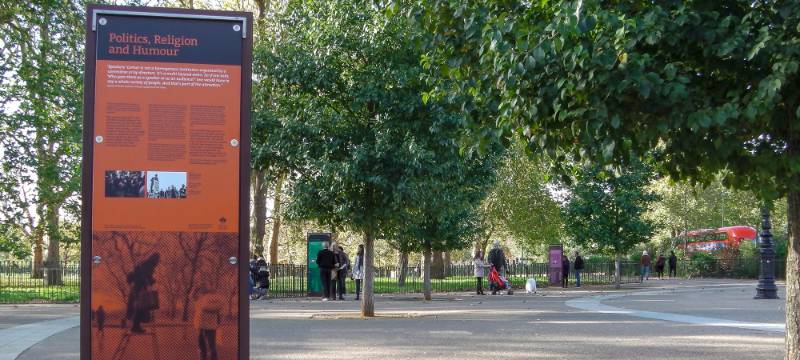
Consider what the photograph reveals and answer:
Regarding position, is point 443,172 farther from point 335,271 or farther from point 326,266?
point 335,271

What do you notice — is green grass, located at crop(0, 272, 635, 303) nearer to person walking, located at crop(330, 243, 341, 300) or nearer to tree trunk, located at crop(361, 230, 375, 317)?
person walking, located at crop(330, 243, 341, 300)

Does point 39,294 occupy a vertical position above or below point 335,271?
below

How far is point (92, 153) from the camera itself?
627 centimetres

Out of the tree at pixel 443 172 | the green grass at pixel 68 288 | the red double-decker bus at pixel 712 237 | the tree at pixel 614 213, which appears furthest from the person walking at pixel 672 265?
the tree at pixel 443 172

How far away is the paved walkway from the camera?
34.6 ft

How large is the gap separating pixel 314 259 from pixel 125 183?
19.6 metres

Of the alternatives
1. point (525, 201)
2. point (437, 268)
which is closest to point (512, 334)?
point (437, 268)

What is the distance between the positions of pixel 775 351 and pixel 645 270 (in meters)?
32.7

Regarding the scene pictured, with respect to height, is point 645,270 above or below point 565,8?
below

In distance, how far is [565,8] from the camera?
20.8 ft

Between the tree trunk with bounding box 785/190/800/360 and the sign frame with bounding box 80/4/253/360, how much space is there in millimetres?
4575

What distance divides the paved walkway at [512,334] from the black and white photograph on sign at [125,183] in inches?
171

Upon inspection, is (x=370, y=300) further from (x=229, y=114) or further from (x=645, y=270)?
(x=645, y=270)

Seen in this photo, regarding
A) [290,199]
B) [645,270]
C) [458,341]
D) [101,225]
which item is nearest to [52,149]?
[290,199]
